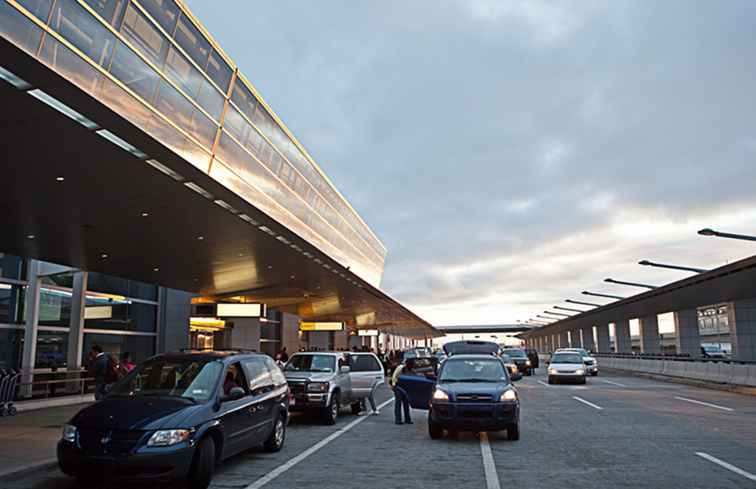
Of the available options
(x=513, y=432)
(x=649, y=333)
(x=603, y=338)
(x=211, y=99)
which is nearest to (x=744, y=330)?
(x=649, y=333)

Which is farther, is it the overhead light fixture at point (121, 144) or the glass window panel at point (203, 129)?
the glass window panel at point (203, 129)

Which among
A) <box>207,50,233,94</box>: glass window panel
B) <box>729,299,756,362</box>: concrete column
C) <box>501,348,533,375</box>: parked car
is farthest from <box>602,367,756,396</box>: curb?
<box>207,50,233,94</box>: glass window panel

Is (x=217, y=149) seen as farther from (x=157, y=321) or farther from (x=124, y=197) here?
(x=157, y=321)

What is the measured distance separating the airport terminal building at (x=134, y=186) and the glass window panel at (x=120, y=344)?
0.09 metres

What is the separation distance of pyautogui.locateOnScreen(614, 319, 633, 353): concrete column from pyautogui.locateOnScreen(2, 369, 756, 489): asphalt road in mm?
53586

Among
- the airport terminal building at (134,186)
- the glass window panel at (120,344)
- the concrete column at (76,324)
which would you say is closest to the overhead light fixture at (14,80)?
the airport terminal building at (134,186)

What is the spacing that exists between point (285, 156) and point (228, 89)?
22.6 feet

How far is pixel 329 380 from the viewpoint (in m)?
15.4

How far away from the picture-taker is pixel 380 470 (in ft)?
30.5

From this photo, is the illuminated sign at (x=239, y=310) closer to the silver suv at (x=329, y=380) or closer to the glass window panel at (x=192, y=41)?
the silver suv at (x=329, y=380)

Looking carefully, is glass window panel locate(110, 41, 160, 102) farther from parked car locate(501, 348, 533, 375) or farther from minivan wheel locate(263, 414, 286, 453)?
parked car locate(501, 348, 533, 375)

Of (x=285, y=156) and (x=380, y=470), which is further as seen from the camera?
(x=285, y=156)

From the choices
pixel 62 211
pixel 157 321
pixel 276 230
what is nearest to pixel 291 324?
pixel 157 321

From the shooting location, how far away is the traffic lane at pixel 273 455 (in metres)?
8.75
